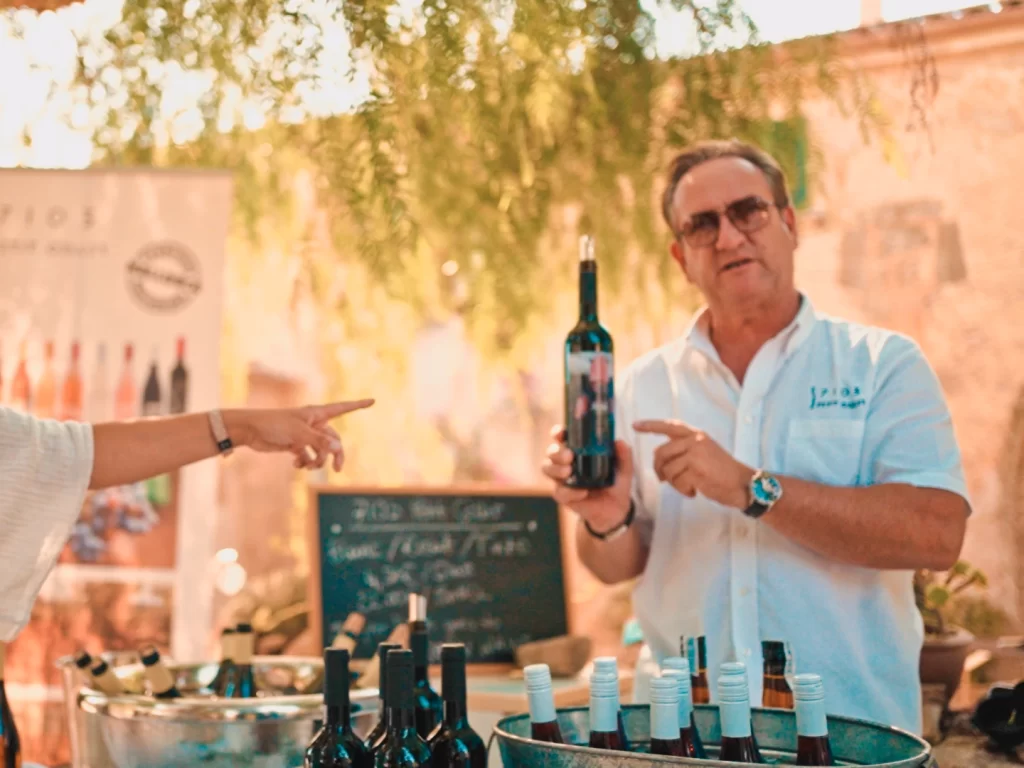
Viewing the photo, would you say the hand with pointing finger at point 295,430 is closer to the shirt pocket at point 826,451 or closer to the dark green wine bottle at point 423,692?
the dark green wine bottle at point 423,692

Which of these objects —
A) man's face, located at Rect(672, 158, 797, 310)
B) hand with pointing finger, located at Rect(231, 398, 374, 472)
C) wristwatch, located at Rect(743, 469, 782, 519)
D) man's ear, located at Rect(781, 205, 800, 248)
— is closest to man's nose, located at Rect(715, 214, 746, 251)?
Result: man's face, located at Rect(672, 158, 797, 310)

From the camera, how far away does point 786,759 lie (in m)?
1.29

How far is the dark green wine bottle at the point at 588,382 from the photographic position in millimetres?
1885

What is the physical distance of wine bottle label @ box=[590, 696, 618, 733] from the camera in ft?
4.00

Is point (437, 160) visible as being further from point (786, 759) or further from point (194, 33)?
point (786, 759)

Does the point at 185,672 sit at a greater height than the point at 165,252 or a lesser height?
lesser

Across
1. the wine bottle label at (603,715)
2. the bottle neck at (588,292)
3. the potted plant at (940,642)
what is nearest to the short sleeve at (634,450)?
the bottle neck at (588,292)

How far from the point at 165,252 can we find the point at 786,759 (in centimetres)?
221

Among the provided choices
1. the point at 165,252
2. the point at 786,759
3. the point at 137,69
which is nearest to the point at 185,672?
the point at 786,759

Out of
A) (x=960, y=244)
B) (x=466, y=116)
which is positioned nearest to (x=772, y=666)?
(x=466, y=116)

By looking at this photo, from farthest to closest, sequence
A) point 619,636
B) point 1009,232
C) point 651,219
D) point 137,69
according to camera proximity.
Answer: point 619,636
point 1009,232
point 651,219
point 137,69

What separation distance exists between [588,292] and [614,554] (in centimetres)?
58

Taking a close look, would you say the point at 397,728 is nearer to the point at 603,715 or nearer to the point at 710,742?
the point at 603,715

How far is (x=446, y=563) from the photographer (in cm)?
326
